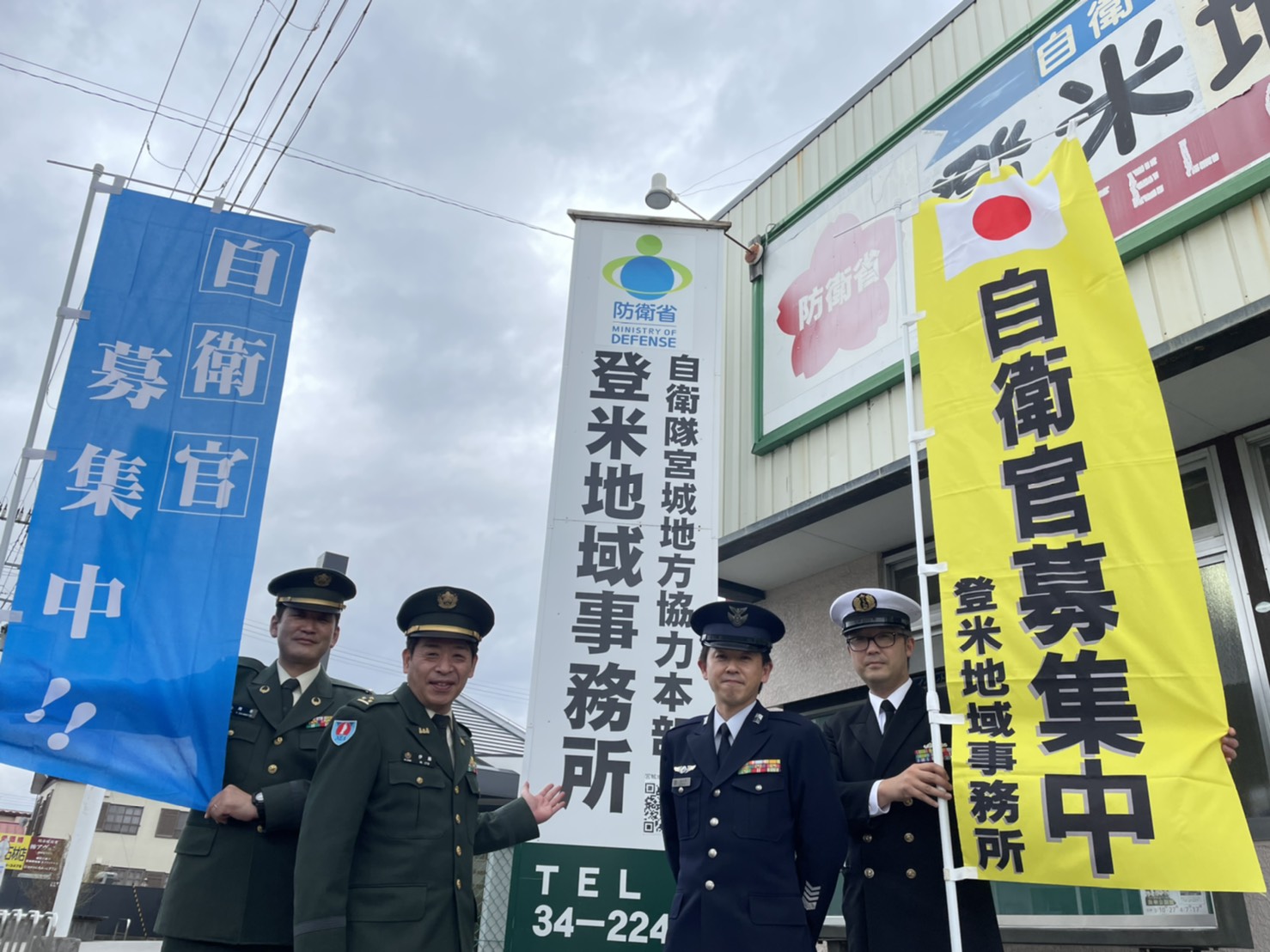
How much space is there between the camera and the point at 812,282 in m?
6.26

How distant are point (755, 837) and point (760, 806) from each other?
0.10 m

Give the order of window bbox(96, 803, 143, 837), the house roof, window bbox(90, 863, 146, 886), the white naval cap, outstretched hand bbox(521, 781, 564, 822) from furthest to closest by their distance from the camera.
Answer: window bbox(96, 803, 143, 837) → window bbox(90, 863, 146, 886) → the house roof → outstretched hand bbox(521, 781, 564, 822) → the white naval cap

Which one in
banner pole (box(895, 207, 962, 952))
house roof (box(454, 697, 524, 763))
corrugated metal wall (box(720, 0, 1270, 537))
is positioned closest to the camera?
banner pole (box(895, 207, 962, 952))

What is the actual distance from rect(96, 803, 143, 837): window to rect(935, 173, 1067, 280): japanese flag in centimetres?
3851

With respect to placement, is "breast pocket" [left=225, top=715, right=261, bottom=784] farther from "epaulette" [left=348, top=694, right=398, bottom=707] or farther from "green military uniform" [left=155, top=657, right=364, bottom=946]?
"epaulette" [left=348, top=694, right=398, bottom=707]

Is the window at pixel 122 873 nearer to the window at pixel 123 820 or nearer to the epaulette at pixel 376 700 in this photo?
the window at pixel 123 820

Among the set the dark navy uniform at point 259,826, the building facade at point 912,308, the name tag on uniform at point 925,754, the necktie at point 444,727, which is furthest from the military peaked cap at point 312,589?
the building facade at point 912,308

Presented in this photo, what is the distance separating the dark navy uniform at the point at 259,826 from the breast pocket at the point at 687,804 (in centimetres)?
128

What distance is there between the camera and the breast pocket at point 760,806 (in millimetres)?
2932

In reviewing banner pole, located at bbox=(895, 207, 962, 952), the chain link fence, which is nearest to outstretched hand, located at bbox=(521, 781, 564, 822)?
the chain link fence

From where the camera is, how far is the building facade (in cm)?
393

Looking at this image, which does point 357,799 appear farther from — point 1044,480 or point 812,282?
point 812,282

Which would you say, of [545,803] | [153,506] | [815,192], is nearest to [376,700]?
[545,803]

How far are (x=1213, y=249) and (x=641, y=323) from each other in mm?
2747
